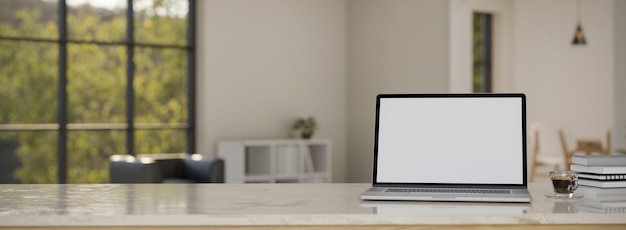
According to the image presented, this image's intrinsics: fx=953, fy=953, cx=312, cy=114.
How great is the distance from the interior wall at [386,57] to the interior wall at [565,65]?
98.6 inches

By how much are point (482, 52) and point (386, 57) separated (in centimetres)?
224

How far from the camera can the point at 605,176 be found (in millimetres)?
2746

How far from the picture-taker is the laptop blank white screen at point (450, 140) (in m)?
2.79

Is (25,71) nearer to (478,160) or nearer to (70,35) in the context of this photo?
(70,35)

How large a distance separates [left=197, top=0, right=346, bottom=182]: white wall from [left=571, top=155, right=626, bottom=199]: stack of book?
289 inches

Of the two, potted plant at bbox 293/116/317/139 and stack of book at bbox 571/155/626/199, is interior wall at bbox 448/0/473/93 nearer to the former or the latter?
potted plant at bbox 293/116/317/139

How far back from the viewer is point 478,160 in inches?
110

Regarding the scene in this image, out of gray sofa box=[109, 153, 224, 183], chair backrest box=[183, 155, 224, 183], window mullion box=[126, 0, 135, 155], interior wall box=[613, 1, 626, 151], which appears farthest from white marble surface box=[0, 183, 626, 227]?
window mullion box=[126, 0, 135, 155]

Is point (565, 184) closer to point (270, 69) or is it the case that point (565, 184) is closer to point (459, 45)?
point (459, 45)

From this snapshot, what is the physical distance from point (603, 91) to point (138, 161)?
6394 mm

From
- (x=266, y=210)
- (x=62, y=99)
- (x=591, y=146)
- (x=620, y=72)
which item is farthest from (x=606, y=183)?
(x=591, y=146)

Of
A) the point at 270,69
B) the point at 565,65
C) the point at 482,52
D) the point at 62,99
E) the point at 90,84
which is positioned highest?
the point at 482,52

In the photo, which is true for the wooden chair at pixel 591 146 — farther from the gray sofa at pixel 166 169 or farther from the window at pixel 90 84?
the gray sofa at pixel 166 169

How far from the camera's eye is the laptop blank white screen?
9.14ft
